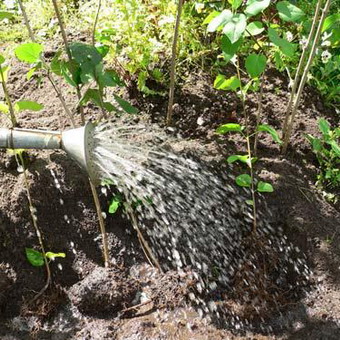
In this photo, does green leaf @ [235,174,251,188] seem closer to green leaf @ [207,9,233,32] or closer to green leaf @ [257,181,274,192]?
green leaf @ [257,181,274,192]

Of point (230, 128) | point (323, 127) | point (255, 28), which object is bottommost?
point (323, 127)

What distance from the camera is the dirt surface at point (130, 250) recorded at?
197 centimetres

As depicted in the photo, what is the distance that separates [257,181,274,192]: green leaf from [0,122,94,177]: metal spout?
2.38 ft

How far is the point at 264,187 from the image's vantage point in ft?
6.76

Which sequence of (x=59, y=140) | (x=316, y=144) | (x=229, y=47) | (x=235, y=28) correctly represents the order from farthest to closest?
1. (x=316, y=144)
2. (x=229, y=47)
3. (x=235, y=28)
4. (x=59, y=140)

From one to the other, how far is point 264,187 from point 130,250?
1.91ft

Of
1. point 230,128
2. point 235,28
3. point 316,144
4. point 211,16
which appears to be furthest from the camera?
point 316,144

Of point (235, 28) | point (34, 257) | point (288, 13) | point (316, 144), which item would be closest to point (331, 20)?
point (288, 13)

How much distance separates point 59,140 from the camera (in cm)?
163

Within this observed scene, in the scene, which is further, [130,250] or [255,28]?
[130,250]

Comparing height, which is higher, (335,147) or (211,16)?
(211,16)

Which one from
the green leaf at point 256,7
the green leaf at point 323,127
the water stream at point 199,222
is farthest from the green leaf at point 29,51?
the green leaf at point 323,127

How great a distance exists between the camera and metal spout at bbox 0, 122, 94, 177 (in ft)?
5.24

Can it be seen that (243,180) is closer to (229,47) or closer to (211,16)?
(229,47)
